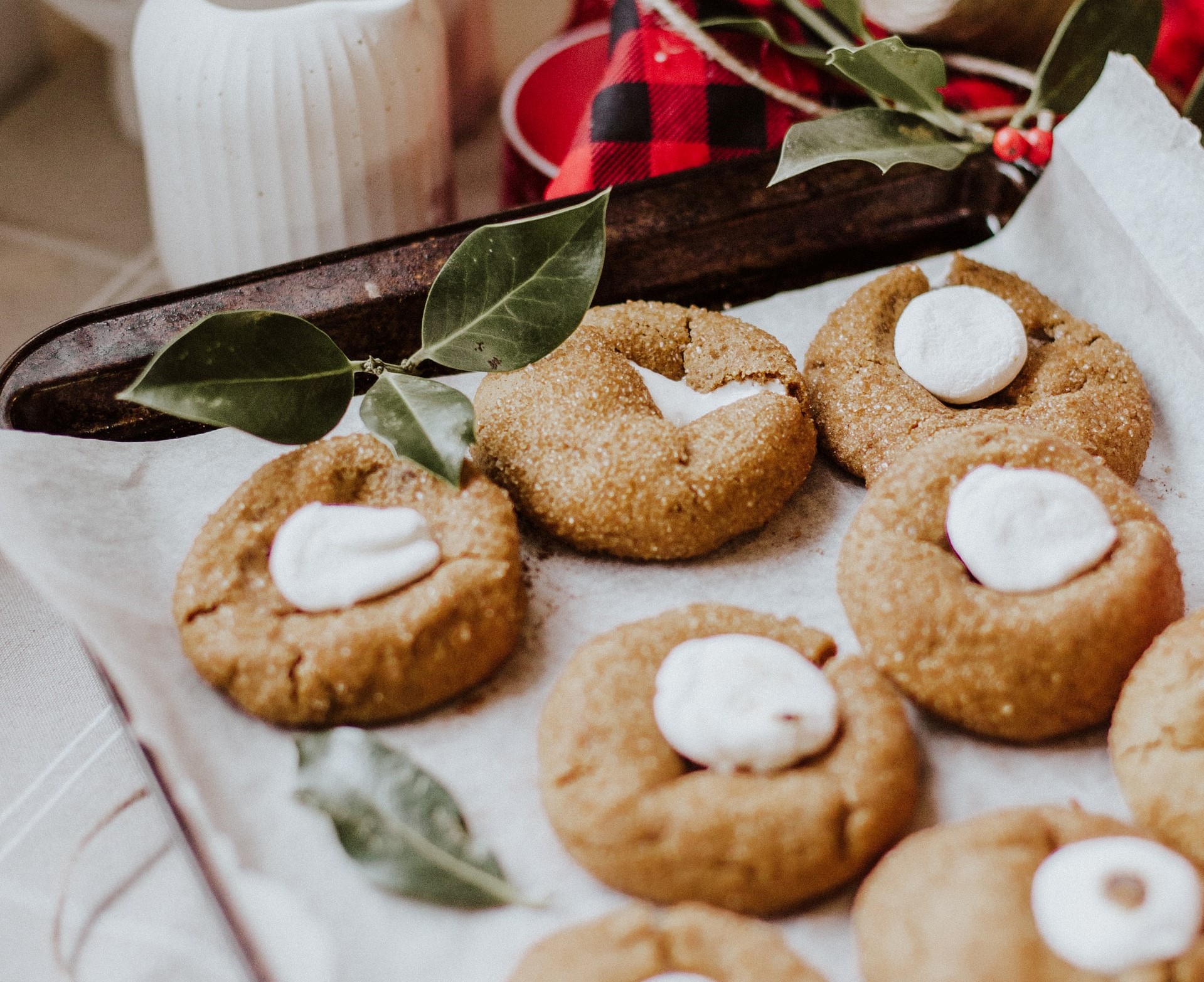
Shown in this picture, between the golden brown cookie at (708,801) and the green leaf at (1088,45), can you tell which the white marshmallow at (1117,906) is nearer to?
the golden brown cookie at (708,801)

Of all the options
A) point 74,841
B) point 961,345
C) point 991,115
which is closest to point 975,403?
point 961,345

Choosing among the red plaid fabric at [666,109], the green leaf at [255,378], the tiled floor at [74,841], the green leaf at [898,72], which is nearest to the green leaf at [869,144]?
the green leaf at [898,72]

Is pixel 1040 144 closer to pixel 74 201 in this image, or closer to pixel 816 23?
pixel 816 23

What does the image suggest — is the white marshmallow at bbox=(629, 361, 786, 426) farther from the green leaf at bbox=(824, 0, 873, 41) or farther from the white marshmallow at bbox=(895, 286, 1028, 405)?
Answer: the green leaf at bbox=(824, 0, 873, 41)

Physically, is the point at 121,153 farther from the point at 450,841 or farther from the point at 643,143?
the point at 450,841

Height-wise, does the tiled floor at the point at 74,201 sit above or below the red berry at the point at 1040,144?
below

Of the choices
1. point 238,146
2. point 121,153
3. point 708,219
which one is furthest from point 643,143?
point 121,153
